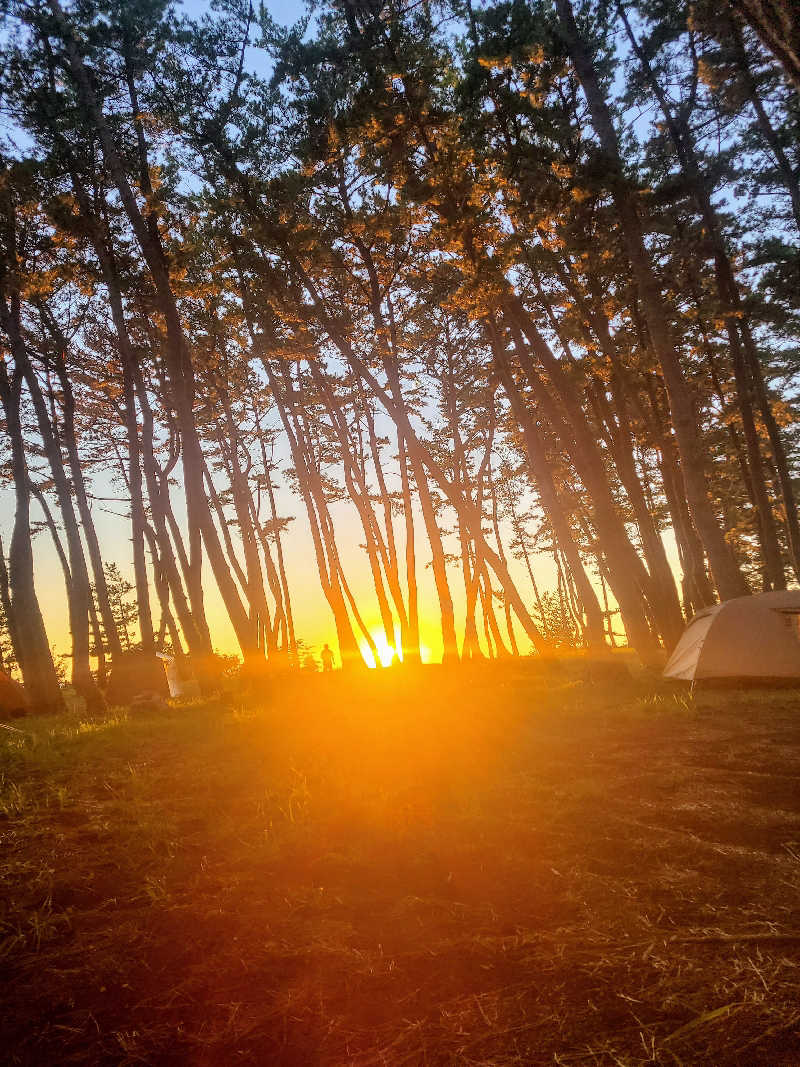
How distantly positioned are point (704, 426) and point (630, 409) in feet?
17.5

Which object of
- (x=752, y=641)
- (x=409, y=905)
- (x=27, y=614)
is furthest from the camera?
(x=27, y=614)

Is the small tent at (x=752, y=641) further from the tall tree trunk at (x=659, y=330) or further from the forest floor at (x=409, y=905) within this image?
the forest floor at (x=409, y=905)

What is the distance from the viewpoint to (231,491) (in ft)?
72.3

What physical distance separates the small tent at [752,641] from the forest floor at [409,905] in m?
2.74

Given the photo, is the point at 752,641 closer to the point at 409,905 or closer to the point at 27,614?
the point at 409,905

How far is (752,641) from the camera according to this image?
9320 mm

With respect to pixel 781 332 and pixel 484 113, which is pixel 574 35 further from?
pixel 781 332

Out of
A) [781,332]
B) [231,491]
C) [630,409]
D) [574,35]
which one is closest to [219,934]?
[574,35]

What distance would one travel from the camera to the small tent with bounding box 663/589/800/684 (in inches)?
359

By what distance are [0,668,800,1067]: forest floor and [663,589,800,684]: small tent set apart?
2.74 metres

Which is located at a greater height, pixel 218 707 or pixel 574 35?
pixel 574 35

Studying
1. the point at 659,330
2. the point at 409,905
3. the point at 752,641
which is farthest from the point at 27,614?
the point at 659,330

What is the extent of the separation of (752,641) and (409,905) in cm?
861

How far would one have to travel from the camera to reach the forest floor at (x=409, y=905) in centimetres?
221
